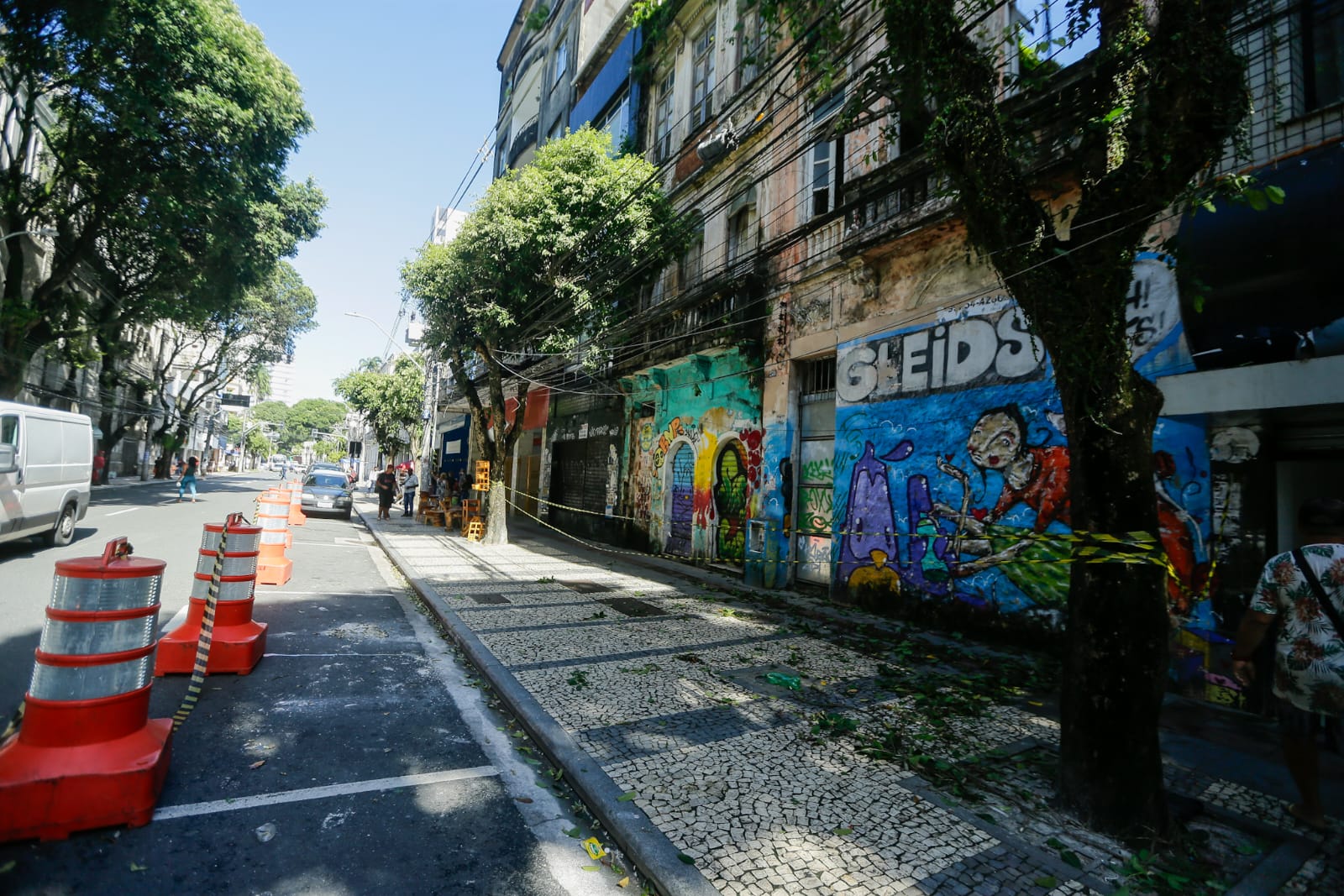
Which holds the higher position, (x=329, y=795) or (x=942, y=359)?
(x=942, y=359)

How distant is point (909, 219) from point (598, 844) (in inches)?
305

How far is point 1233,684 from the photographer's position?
505cm

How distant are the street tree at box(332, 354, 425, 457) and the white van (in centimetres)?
2000

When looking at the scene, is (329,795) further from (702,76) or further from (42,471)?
(702,76)

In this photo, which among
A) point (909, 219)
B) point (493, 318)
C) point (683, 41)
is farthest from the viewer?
point (683, 41)

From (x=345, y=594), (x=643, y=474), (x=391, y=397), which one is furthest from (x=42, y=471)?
(x=391, y=397)

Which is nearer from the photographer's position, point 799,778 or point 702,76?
point 799,778

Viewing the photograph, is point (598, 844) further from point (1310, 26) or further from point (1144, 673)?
point (1310, 26)

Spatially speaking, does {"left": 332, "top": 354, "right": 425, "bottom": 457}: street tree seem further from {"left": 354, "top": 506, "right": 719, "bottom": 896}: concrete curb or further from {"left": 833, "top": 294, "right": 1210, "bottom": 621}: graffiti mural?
{"left": 354, "top": 506, "right": 719, "bottom": 896}: concrete curb

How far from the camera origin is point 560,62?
73.1 ft

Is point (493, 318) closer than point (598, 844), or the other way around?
point (598, 844)

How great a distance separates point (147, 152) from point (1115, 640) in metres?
20.2

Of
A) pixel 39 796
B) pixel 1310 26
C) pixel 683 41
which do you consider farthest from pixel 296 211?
pixel 1310 26

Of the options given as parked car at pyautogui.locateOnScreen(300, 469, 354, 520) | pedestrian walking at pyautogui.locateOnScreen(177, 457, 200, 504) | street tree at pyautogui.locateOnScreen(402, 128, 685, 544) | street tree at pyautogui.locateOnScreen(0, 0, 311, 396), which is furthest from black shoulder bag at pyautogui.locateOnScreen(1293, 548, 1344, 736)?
pedestrian walking at pyautogui.locateOnScreen(177, 457, 200, 504)
